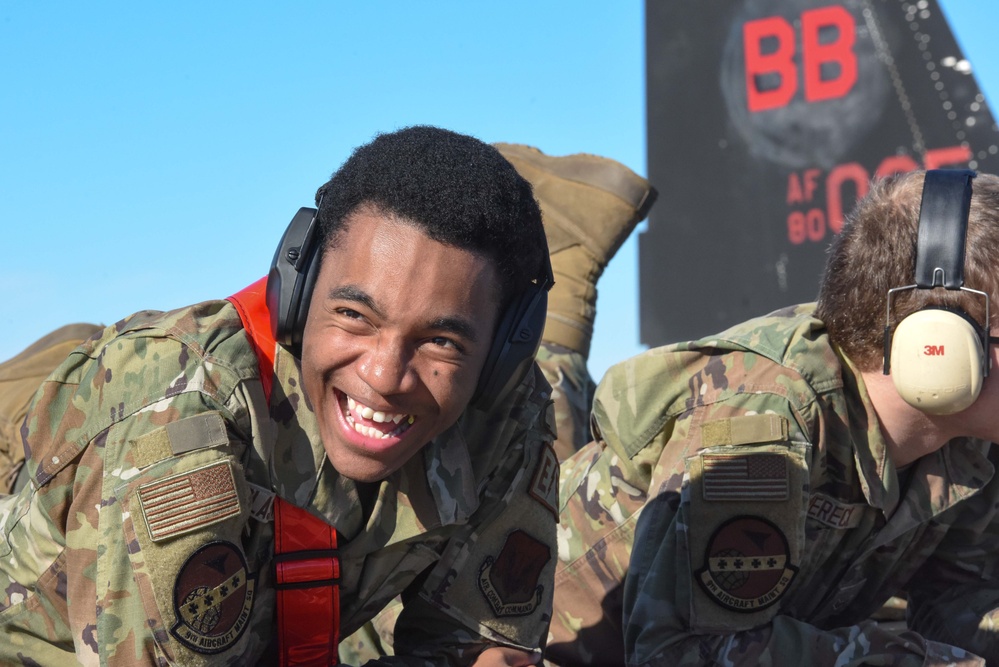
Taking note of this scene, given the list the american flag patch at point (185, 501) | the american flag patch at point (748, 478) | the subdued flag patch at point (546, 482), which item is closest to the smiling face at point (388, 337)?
the american flag patch at point (185, 501)

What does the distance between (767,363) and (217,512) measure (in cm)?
121

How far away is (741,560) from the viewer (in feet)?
7.36

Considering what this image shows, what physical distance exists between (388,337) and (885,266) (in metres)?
1.11

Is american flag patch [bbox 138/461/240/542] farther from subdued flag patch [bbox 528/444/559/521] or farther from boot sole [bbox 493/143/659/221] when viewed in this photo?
boot sole [bbox 493/143/659/221]

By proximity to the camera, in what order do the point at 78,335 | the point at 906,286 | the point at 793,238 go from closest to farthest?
1. the point at 906,286
2. the point at 78,335
3. the point at 793,238

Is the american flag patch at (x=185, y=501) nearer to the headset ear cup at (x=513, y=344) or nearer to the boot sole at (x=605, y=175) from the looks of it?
the headset ear cup at (x=513, y=344)

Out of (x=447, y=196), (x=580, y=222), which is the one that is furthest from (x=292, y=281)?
(x=580, y=222)

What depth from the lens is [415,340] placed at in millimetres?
1867

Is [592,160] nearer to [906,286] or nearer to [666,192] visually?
[666,192]

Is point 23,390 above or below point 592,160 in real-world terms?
below

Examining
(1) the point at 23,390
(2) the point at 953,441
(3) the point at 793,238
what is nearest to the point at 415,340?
(2) the point at 953,441

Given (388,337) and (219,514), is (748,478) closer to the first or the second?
(388,337)

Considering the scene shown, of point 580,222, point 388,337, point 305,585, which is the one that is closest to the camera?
point 388,337

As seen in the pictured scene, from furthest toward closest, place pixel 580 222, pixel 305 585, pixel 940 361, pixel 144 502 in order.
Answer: pixel 580 222 < pixel 940 361 < pixel 305 585 < pixel 144 502
